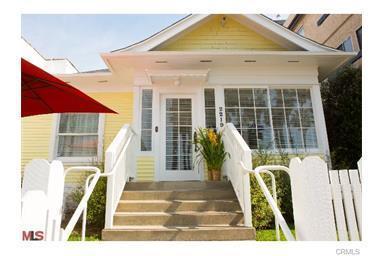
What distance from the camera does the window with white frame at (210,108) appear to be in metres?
5.45

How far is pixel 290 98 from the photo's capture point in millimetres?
5676

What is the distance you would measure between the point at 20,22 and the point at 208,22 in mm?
4609

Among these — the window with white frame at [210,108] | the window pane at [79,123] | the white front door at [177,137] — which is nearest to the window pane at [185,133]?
the white front door at [177,137]

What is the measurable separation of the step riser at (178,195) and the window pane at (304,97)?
9.37 ft

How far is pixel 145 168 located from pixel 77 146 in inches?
70.2

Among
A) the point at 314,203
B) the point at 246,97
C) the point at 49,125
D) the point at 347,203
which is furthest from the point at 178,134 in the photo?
the point at 314,203

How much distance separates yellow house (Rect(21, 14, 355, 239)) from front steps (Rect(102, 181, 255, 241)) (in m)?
1.05

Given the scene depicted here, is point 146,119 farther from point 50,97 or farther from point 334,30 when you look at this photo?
point 334,30

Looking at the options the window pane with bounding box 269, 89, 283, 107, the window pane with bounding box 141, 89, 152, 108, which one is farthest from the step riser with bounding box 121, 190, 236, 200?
the window pane with bounding box 269, 89, 283, 107

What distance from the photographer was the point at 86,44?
400cm

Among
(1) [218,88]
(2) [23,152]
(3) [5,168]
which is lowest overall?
(3) [5,168]

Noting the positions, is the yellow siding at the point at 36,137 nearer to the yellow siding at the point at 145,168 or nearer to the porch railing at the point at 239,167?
the yellow siding at the point at 145,168
